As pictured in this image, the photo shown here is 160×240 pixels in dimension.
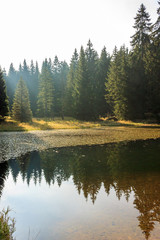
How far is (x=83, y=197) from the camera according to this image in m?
6.55

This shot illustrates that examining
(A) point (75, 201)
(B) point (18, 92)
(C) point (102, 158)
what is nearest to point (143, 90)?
(B) point (18, 92)

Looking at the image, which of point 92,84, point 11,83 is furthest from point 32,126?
point 11,83

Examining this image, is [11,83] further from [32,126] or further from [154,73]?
[154,73]

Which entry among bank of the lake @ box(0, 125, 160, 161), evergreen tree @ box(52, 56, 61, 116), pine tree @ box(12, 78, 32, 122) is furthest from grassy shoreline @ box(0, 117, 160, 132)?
evergreen tree @ box(52, 56, 61, 116)

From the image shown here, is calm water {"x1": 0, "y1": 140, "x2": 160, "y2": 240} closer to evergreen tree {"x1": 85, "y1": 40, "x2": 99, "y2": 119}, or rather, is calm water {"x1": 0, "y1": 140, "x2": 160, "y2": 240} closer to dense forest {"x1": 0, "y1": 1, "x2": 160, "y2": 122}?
dense forest {"x1": 0, "y1": 1, "x2": 160, "y2": 122}

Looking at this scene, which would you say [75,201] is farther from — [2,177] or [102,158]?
[102,158]

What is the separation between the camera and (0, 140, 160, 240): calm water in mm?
4500

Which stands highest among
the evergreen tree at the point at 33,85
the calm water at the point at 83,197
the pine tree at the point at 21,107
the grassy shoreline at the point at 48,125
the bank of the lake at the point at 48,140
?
the evergreen tree at the point at 33,85

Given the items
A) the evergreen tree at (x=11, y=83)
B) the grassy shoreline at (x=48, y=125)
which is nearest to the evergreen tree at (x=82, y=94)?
the grassy shoreline at (x=48, y=125)

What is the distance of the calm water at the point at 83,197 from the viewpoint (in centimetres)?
450

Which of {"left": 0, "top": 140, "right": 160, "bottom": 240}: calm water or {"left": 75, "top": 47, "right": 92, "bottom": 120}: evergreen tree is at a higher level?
{"left": 75, "top": 47, "right": 92, "bottom": 120}: evergreen tree

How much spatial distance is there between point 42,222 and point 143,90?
3851 cm

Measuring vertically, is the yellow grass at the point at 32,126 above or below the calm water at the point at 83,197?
above

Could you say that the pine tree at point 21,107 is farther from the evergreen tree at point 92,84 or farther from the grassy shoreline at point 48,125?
the evergreen tree at point 92,84
